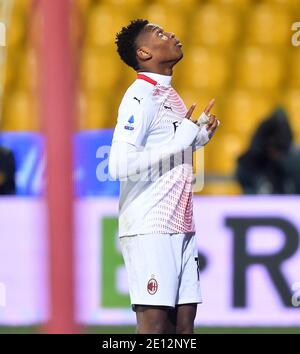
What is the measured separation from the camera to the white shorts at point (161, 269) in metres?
2.03

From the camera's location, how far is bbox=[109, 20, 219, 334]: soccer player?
202cm

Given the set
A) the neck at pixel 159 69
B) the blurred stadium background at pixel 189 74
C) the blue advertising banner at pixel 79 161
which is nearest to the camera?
the neck at pixel 159 69

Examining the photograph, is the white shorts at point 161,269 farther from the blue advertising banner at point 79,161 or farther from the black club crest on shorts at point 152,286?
the blue advertising banner at point 79,161

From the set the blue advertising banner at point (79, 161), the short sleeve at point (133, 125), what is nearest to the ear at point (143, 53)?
the short sleeve at point (133, 125)

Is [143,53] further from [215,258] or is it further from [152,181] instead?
[215,258]

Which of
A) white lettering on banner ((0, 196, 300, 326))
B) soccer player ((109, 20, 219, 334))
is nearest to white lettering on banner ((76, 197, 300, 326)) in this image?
white lettering on banner ((0, 196, 300, 326))

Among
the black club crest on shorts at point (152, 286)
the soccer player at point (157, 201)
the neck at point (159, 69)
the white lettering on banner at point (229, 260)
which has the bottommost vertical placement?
the white lettering on banner at point (229, 260)

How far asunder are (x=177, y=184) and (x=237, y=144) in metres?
1.09

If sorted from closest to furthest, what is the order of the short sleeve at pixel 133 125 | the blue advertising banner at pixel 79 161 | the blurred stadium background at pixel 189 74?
the short sleeve at pixel 133 125 → the blue advertising banner at pixel 79 161 → the blurred stadium background at pixel 189 74

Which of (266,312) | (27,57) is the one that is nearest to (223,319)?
(266,312)

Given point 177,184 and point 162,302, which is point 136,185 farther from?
point 162,302

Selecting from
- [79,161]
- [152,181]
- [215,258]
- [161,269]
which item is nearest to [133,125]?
[152,181]

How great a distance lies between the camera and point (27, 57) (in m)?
3.08

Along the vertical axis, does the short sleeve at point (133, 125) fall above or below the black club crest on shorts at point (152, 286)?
above
